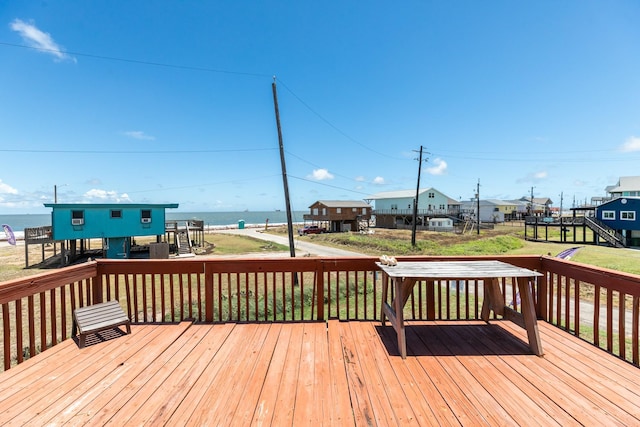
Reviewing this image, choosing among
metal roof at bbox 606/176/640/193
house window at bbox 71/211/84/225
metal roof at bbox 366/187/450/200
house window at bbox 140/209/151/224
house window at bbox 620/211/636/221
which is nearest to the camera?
house window at bbox 71/211/84/225

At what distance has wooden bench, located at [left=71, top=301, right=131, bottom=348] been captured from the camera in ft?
9.40

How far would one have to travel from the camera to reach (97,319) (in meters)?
3.04

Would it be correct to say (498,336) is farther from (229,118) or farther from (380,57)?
(229,118)

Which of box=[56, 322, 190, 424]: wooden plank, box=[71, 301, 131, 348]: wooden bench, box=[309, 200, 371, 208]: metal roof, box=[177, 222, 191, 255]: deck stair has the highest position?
box=[309, 200, 371, 208]: metal roof

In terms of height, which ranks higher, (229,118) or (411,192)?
(229,118)

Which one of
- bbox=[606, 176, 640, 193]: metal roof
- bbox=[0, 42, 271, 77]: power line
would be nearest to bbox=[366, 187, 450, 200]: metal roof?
bbox=[606, 176, 640, 193]: metal roof

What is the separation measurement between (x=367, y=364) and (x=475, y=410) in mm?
885

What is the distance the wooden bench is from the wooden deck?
0.55 ft

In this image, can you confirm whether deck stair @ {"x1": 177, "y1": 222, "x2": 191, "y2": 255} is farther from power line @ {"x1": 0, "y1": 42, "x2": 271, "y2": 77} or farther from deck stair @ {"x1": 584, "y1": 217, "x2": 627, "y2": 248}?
deck stair @ {"x1": 584, "y1": 217, "x2": 627, "y2": 248}

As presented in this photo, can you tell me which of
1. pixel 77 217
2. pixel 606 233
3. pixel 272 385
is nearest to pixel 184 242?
pixel 77 217

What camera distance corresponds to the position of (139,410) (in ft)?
6.16

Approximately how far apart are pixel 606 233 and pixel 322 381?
36.0 meters

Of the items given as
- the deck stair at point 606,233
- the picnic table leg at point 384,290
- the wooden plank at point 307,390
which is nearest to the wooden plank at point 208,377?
the wooden plank at point 307,390

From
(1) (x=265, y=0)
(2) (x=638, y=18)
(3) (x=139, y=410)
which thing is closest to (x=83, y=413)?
(3) (x=139, y=410)
